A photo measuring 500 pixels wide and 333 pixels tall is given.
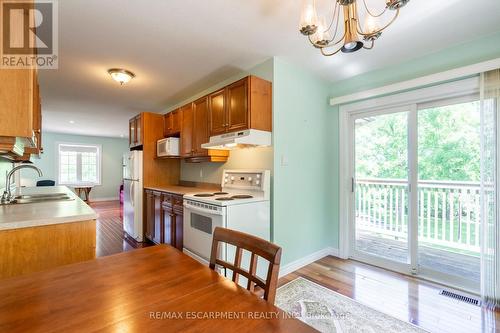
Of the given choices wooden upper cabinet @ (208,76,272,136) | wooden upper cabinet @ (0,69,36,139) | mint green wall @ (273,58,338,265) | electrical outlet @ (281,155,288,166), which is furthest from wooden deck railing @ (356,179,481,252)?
wooden upper cabinet @ (0,69,36,139)

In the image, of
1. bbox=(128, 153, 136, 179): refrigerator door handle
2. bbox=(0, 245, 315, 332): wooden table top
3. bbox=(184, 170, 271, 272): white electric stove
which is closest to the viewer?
bbox=(0, 245, 315, 332): wooden table top

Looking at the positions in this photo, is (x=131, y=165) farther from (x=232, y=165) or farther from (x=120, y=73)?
(x=232, y=165)

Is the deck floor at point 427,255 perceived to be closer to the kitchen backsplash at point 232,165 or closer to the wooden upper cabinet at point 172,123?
the kitchen backsplash at point 232,165

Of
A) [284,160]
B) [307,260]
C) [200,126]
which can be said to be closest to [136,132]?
[200,126]

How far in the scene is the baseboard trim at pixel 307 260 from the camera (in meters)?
2.67

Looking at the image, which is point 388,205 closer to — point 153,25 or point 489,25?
point 489,25

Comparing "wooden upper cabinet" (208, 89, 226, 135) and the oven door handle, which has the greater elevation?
"wooden upper cabinet" (208, 89, 226, 135)

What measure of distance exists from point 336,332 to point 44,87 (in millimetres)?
4954

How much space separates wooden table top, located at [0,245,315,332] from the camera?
25.9 inches

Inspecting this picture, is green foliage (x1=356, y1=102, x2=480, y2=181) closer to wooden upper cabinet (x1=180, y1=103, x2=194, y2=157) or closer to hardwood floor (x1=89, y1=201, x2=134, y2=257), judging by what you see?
wooden upper cabinet (x1=180, y1=103, x2=194, y2=157)

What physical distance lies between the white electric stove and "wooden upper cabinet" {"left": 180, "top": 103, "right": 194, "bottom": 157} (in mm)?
997

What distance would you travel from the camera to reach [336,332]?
5.65 ft

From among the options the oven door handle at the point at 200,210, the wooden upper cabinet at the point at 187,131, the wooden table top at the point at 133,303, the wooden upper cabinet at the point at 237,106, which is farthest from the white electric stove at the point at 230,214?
the wooden table top at the point at 133,303

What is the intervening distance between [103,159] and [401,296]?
992 cm
